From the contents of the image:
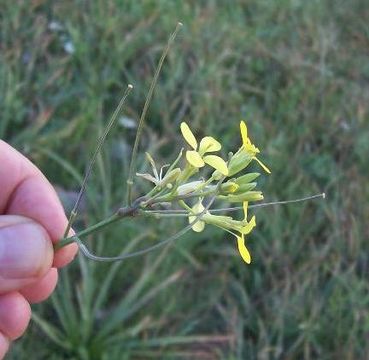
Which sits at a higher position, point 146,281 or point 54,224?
point 54,224

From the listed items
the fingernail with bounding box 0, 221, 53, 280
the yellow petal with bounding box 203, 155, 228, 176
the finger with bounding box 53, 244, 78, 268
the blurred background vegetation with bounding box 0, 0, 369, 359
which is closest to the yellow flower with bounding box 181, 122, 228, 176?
the yellow petal with bounding box 203, 155, 228, 176

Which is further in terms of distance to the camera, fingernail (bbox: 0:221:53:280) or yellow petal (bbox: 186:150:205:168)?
fingernail (bbox: 0:221:53:280)

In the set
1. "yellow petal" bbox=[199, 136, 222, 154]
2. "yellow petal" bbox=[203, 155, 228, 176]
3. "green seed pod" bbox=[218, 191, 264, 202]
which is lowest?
"green seed pod" bbox=[218, 191, 264, 202]

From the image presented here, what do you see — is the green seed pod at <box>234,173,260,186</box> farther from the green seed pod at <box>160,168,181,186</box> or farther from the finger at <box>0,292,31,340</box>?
the finger at <box>0,292,31,340</box>

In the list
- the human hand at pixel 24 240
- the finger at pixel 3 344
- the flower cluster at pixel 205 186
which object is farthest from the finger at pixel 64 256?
the flower cluster at pixel 205 186

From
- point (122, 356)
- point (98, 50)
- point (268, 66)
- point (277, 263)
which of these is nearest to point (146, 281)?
point (122, 356)

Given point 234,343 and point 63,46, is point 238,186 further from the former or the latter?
point 63,46

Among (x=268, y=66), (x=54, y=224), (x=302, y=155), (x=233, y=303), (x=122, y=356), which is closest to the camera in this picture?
(x=54, y=224)

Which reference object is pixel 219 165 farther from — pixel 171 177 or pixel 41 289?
pixel 41 289
